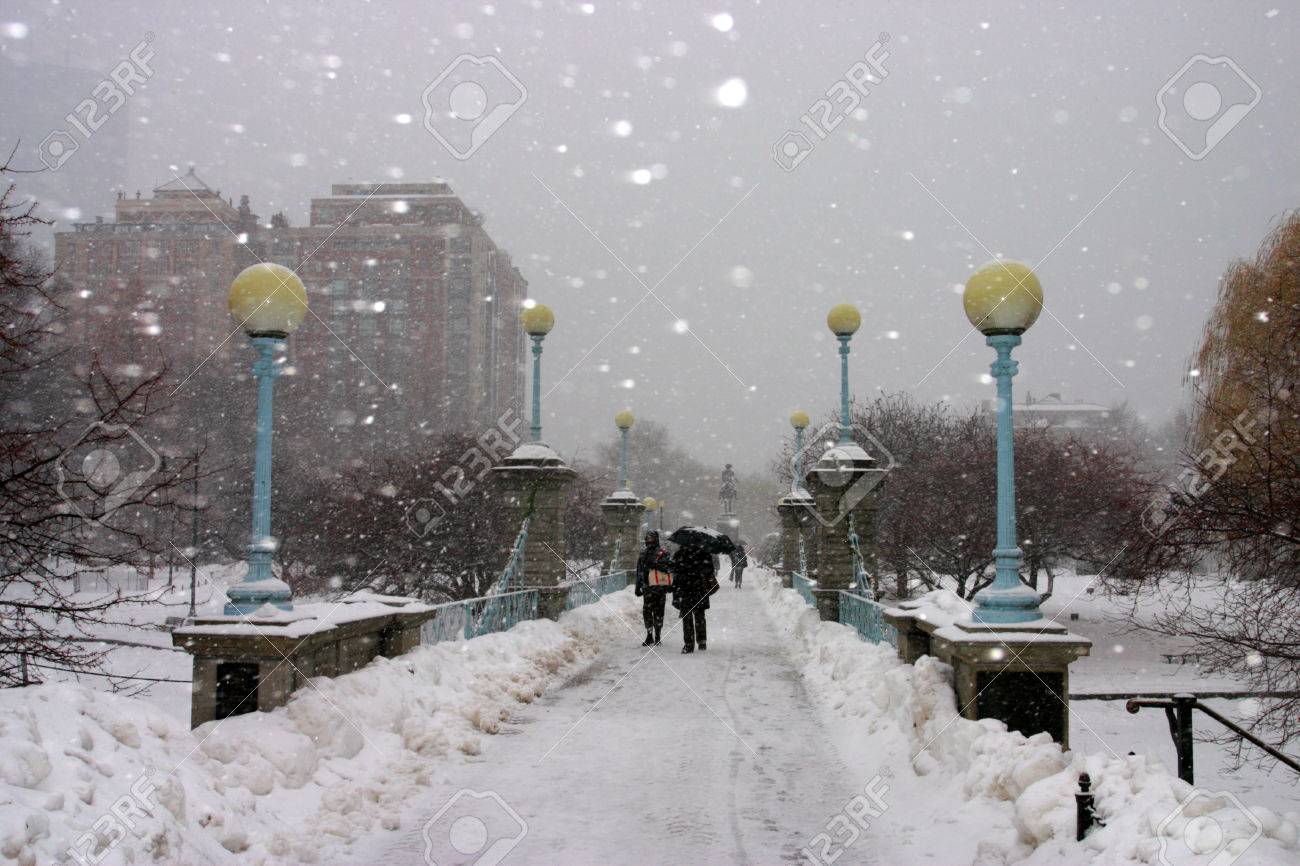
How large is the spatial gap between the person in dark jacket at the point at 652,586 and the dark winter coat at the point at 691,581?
0.17 meters

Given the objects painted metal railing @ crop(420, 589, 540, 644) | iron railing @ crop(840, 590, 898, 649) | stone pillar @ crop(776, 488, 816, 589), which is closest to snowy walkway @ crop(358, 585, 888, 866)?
iron railing @ crop(840, 590, 898, 649)

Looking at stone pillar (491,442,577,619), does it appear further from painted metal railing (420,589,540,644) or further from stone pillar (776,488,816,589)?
stone pillar (776,488,816,589)

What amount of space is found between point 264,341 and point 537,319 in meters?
7.66

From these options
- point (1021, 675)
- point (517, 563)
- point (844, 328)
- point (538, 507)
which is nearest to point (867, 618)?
point (844, 328)

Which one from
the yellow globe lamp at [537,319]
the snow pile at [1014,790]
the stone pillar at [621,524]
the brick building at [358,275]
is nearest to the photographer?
the snow pile at [1014,790]

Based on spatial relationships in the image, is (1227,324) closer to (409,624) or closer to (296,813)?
(409,624)

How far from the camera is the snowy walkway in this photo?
5.37 m

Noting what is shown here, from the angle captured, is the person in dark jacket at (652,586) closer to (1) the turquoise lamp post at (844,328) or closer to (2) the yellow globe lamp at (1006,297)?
(1) the turquoise lamp post at (844,328)

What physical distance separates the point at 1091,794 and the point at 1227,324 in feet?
50.8

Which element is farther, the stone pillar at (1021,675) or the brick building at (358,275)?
the brick building at (358,275)

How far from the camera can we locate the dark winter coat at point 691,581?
45.0 ft

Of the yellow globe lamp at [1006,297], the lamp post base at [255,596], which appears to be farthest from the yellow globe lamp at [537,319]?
the yellow globe lamp at [1006,297]

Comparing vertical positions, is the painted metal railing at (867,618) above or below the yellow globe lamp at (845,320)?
below

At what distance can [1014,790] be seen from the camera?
529 centimetres
